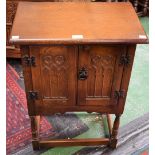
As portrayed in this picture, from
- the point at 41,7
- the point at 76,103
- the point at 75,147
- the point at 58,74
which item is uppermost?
the point at 41,7

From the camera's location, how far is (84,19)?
1214mm

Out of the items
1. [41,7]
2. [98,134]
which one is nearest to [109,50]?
[41,7]

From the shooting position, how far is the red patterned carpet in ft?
5.31

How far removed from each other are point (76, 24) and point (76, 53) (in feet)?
0.46

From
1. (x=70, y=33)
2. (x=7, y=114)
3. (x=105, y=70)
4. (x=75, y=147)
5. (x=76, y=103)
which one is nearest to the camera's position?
(x=70, y=33)

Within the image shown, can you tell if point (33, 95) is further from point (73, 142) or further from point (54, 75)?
point (73, 142)

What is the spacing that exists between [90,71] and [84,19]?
244mm

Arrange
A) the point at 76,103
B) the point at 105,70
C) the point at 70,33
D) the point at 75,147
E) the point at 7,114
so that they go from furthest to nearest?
1. the point at 7,114
2. the point at 75,147
3. the point at 76,103
4. the point at 105,70
5. the point at 70,33

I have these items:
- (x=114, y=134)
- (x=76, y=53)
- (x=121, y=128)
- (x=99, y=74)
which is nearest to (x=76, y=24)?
(x=76, y=53)

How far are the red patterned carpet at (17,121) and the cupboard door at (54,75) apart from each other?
0.43 m

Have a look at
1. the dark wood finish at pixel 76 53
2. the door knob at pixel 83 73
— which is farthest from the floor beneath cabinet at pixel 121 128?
the door knob at pixel 83 73

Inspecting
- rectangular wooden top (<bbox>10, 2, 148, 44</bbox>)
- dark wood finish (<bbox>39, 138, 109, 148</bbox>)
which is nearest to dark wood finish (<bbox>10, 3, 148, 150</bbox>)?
rectangular wooden top (<bbox>10, 2, 148, 44</bbox>)

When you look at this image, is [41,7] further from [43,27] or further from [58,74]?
[58,74]

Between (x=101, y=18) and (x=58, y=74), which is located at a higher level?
(x=101, y=18)
